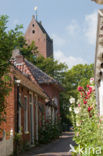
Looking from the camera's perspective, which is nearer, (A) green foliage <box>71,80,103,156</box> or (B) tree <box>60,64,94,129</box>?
(A) green foliage <box>71,80,103,156</box>

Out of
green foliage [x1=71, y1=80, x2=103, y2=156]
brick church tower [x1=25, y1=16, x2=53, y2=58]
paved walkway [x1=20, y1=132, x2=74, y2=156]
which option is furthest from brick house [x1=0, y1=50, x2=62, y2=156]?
brick church tower [x1=25, y1=16, x2=53, y2=58]

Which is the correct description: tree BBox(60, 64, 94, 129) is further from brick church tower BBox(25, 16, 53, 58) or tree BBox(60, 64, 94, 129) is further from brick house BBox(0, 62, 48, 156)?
brick house BBox(0, 62, 48, 156)

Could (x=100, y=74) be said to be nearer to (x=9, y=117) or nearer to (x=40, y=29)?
(x=9, y=117)

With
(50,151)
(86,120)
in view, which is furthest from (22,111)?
(86,120)

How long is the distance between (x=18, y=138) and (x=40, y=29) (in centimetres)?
4951

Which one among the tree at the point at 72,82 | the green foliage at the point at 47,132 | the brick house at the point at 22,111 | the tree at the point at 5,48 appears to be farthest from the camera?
the tree at the point at 72,82

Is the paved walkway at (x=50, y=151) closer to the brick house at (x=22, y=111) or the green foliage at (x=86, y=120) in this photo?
the brick house at (x=22, y=111)

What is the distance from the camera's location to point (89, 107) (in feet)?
28.9

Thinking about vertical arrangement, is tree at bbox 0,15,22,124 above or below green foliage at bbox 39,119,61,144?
above

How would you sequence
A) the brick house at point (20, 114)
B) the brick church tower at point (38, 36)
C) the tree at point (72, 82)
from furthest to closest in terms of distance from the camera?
1. the brick church tower at point (38, 36)
2. the tree at point (72, 82)
3. the brick house at point (20, 114)

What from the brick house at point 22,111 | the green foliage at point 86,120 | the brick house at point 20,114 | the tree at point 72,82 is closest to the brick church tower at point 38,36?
the tree at point 72,82

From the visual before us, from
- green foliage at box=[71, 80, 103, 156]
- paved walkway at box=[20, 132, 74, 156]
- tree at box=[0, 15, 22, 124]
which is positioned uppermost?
tree at box=[0, 15, 22, 124]

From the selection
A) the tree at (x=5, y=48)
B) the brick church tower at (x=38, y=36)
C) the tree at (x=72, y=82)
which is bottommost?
the tree at (x=5, y=48)

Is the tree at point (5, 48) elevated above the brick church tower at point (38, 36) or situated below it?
below
